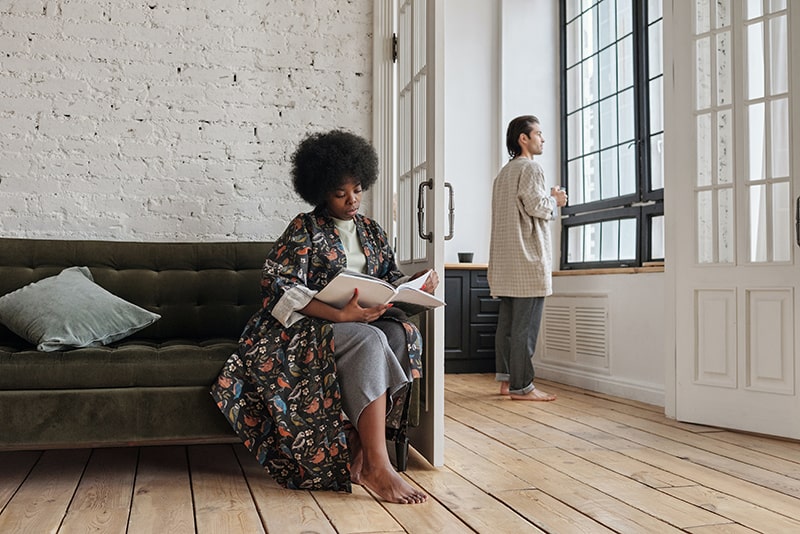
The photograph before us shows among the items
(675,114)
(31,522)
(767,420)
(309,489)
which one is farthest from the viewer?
(675,114)

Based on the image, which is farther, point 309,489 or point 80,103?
point 80,103

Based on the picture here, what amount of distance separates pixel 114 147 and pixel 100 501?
5.74 feet

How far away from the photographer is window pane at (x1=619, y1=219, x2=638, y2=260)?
5031 millimetres

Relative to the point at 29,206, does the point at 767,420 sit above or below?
below

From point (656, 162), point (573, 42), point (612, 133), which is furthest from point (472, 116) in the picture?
point (656, 162)

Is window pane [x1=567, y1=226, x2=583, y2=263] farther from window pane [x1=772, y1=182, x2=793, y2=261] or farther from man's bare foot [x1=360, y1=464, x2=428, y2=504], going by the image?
man's bare foot [x1=360, y1=464, x2=428, y2=504]

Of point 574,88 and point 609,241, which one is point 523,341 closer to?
point 609,241

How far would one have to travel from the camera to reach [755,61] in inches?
140

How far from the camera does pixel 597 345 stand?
4930 millimetres

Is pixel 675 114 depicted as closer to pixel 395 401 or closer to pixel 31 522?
pixel 395 401

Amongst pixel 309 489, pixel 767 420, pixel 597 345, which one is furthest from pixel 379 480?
pixel 597 345

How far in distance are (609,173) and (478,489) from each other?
3.34m

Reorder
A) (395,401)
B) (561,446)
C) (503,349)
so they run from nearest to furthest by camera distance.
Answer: (395,401)
(561,446)
(503,349)

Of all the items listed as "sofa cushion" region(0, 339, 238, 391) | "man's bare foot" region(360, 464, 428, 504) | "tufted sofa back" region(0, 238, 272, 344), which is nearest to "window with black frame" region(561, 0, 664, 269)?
"tufted sofa back" region(0, 238, 272, 344)
